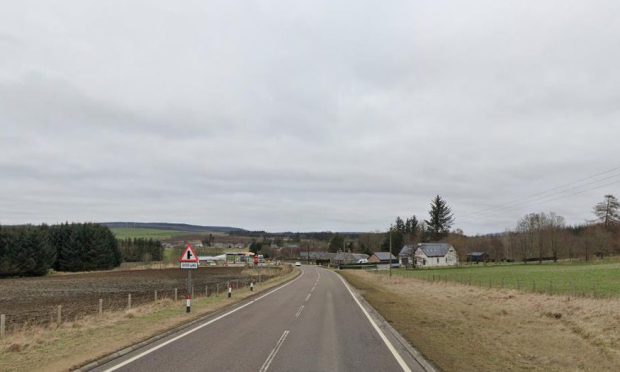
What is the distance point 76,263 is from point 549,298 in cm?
9710

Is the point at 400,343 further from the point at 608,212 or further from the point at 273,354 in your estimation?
the point at 608,212

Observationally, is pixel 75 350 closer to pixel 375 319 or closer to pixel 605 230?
pixel 375 319

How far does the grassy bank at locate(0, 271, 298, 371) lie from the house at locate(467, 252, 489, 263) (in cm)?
13380

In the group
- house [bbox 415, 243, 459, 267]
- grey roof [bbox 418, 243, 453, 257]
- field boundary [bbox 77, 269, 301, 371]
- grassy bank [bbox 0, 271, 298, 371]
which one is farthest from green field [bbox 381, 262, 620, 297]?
grey roof [bbox 418, 243, 453, 257]

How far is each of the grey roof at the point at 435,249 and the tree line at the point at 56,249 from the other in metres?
75.9

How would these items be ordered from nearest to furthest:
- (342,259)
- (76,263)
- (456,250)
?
(76,263)
(456,250)
(342,259)

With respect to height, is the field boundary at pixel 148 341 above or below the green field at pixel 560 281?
above

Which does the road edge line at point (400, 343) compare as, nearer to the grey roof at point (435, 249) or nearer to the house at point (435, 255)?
the house at point (435, 255)

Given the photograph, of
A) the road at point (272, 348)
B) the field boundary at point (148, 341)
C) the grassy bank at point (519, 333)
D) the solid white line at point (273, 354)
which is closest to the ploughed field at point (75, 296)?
the field boundary at point (148, 341)

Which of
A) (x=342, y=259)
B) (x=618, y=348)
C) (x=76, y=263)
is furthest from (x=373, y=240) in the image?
(x=618, y=348)

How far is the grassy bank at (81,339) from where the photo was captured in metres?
11.0

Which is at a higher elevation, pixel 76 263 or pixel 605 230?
pixel 605 230

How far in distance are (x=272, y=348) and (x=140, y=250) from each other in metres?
151

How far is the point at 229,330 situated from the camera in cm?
1606
